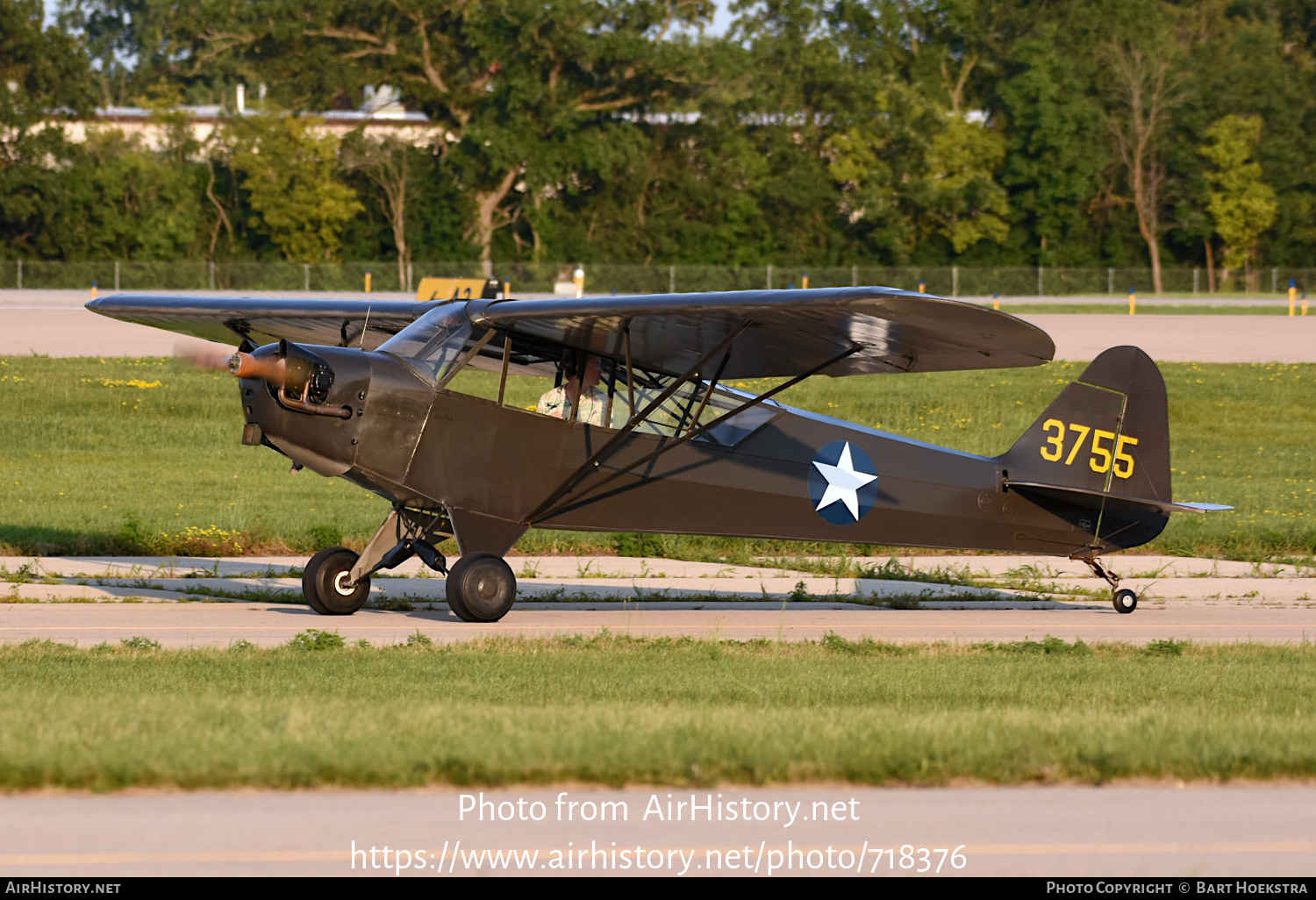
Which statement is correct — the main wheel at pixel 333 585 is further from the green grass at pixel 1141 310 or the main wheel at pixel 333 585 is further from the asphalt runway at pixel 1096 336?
the green grass at pixel 1141 310

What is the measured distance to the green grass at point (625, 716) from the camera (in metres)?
6.41

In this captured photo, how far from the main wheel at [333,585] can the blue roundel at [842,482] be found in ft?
12.9

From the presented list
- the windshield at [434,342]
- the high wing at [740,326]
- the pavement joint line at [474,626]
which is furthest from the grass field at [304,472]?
the pavement joint line at [474,626]

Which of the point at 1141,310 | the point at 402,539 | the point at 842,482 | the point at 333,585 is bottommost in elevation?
the point at 333,585

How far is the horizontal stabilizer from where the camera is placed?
13.6 meters

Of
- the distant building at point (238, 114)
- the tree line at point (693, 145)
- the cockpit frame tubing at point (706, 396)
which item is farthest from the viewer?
the distant building at point (238, 114)

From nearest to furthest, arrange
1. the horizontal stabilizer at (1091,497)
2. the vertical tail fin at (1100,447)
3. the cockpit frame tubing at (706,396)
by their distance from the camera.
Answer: the cockpit frame tubing at (706,396)
the horizontal stabilizer at (1091,497)
the vertical tail fin at (1100,447)

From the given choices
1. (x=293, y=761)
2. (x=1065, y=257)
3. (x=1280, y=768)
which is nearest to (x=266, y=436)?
(x=293, y=761)

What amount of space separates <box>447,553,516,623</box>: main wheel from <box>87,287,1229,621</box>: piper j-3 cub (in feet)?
0.06

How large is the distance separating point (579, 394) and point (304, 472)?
10.3 meters

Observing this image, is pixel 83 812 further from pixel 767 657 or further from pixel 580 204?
pixel 580 204

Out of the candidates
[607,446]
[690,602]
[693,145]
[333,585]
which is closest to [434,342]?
[607,446]

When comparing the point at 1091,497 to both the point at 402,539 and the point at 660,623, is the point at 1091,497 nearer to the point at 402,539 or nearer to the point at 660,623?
the point at 660,623

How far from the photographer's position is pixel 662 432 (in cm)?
1272
